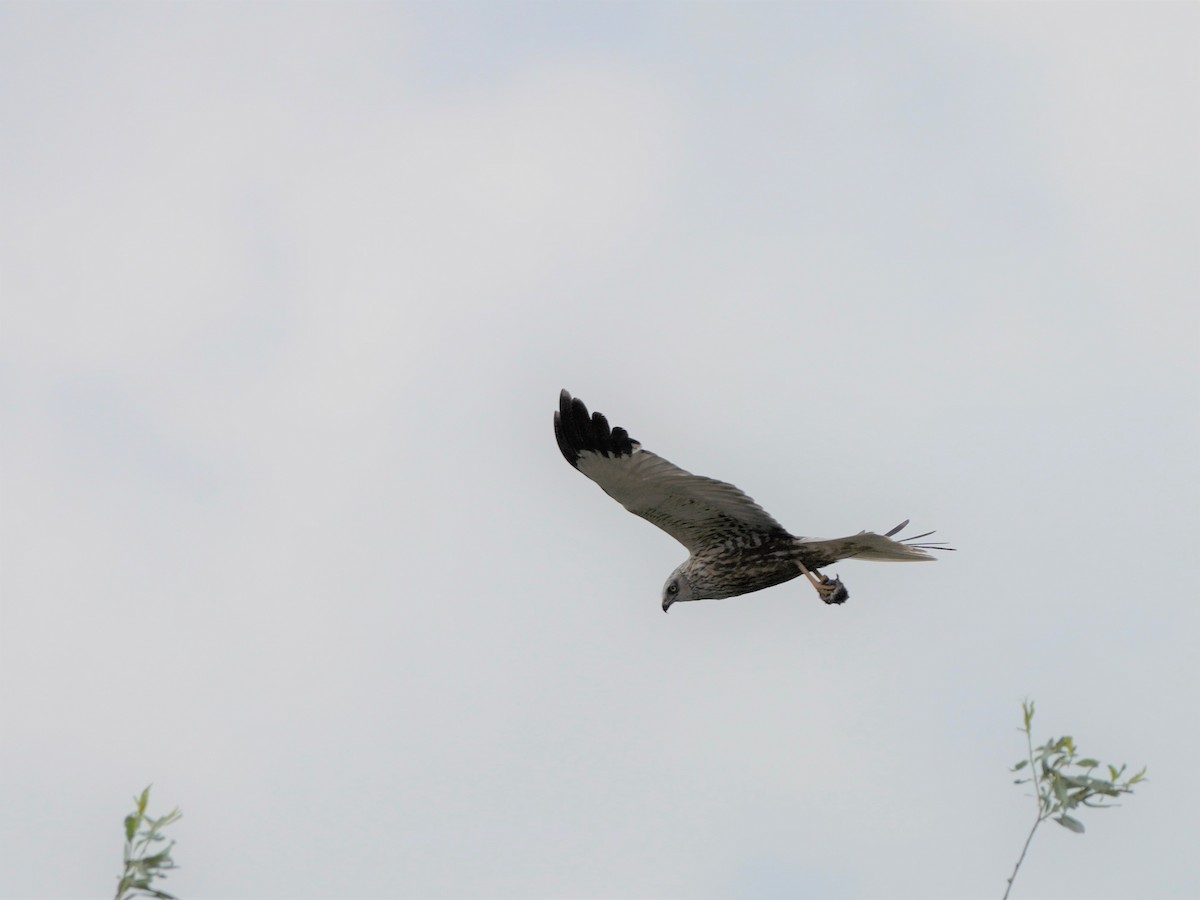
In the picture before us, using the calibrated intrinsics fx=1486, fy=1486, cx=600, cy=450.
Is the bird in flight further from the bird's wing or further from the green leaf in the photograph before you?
the green leaf

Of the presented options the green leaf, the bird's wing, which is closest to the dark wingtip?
the bird's wing

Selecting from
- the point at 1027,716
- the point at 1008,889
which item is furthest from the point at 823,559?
the point at 1008,889

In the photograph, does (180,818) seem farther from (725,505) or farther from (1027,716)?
(725,505)

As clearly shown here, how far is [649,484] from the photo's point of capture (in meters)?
12.5

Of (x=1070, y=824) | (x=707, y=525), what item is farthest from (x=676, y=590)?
(x=1070, y=824)

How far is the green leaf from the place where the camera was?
4.20m

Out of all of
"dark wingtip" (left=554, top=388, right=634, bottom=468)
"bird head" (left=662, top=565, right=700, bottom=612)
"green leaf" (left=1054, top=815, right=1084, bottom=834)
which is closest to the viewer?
"green leaf" (left=1054, top=815, right=1084, bottom=834)

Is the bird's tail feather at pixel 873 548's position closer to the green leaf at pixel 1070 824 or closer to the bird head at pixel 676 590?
the bird head at pixel 676 590

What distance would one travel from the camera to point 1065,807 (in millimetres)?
4258

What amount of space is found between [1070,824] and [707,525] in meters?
8.95

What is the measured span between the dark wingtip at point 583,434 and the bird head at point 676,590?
193 cm

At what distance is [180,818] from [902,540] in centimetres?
949

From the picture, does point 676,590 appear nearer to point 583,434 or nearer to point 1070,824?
point 583,434

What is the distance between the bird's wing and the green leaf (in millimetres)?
7978
